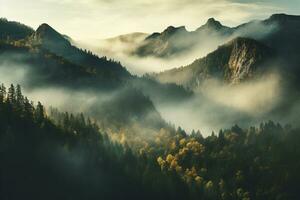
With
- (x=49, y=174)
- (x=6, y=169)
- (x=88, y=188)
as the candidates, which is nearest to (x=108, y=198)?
(x=88, y=188)

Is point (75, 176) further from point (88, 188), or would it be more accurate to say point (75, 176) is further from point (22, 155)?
point (22, 155)

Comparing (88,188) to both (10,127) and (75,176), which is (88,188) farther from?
(10,127)

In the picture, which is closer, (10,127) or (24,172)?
(24,172)

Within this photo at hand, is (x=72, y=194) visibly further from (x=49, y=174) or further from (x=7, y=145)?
(x=7, y=145)

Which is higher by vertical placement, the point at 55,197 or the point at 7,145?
the point at 7,145

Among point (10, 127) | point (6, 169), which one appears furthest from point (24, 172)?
point (10, 127)

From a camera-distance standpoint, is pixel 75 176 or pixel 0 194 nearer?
pixel 0 194

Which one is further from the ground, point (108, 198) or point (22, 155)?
point (22, 155)
